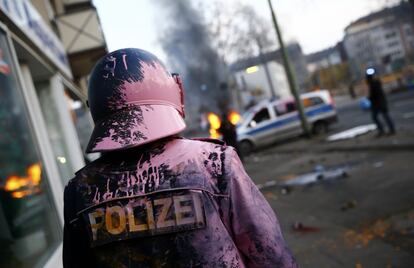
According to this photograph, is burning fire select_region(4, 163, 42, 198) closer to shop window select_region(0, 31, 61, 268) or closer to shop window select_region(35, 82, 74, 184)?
shop window select_region(0, 31, 61, 268)

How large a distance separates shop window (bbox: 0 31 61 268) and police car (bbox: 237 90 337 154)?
42.3 feet

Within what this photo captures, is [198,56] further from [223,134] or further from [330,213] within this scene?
[330,213]

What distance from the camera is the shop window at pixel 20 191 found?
3496 millimetres

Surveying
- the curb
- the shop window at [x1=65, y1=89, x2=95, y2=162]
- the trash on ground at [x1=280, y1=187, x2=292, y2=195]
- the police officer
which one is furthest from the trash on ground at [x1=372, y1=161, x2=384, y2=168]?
the police officer

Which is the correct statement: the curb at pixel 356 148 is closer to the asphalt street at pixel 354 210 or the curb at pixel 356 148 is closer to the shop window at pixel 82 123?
the asphalt street at pixel 354 210

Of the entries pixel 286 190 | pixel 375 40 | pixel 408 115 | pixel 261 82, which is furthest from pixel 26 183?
pixel 375 40

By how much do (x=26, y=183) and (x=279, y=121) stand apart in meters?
14.0

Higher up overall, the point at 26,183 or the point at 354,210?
the point at 26,183

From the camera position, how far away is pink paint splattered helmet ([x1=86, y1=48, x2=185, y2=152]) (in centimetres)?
132

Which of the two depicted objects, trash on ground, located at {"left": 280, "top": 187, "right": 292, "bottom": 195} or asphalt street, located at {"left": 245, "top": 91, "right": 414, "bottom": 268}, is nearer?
asphalt street, located at {"left": 245, "top": 91, "right": 414, "bottom": 268}

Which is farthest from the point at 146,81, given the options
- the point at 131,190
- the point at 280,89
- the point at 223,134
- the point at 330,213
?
the point at 280,89

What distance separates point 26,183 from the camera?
164 inches

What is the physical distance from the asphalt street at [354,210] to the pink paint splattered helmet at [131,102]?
121 inches

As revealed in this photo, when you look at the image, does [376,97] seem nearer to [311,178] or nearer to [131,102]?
[311,178]
